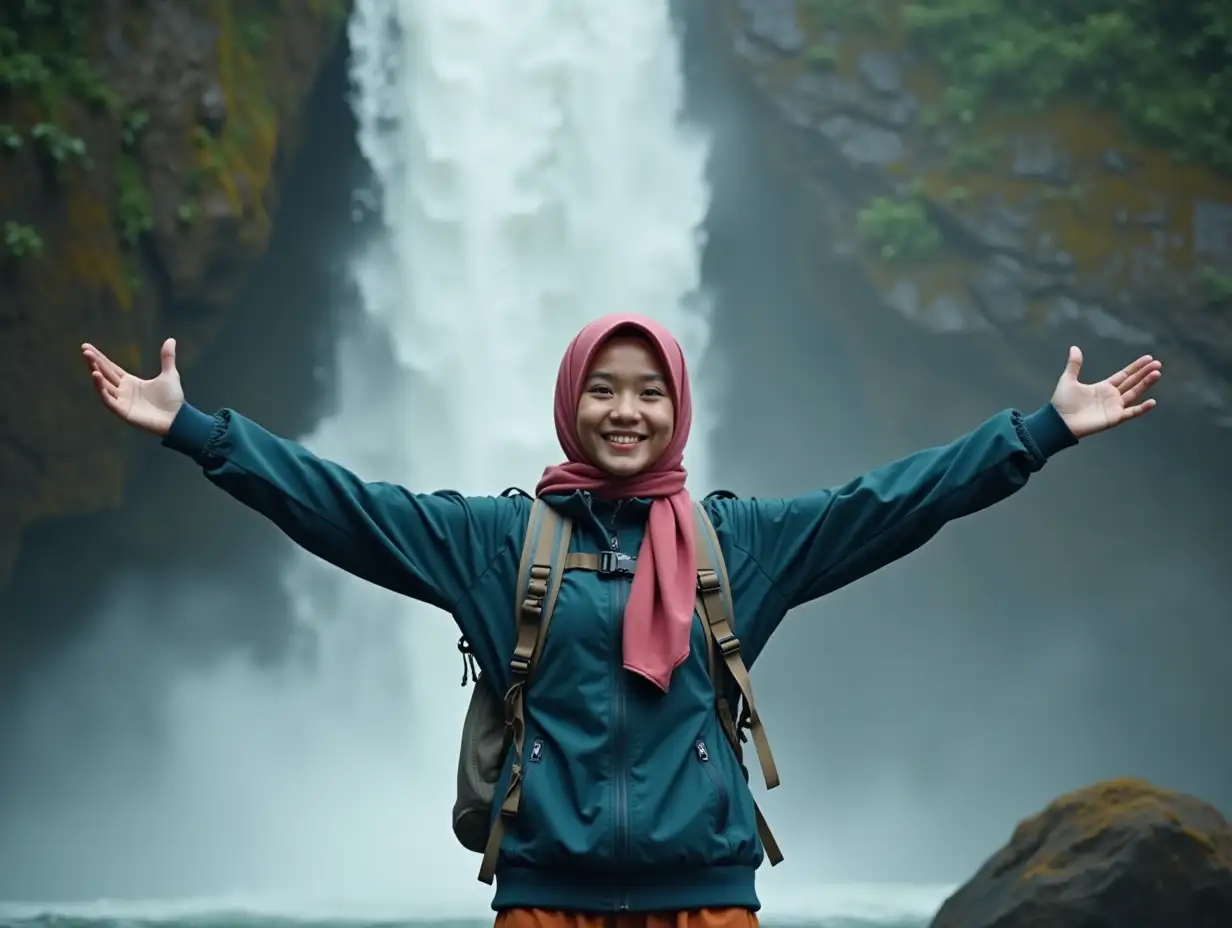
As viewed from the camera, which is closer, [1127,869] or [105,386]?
[105,386]

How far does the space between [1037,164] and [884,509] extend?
10.8 meters

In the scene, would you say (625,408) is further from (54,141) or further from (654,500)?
(54,141)

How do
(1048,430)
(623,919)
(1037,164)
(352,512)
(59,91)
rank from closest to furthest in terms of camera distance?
(623,919) → (352,512) → (1048,430) → (59,91) → (1037,164)

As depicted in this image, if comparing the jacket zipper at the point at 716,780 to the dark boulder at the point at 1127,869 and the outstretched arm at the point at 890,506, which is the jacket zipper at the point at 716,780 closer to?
the outstretched arm at the point at 890,506

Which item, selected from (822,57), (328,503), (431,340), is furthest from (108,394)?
(822,57)

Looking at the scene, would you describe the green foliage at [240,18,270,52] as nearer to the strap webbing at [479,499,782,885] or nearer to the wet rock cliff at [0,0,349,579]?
the wet rock cliff at [0,0,349,579]

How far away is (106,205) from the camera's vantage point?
10.0 metres

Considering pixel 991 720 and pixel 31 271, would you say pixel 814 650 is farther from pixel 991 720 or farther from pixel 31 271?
pixel 31 271

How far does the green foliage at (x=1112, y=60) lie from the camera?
39.7 ft

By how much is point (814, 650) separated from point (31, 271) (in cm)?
768

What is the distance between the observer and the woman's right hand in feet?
7.98

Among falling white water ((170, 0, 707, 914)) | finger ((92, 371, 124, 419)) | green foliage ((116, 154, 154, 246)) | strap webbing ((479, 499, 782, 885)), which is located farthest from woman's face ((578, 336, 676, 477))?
falling white water ((170, 0, 707, 914))

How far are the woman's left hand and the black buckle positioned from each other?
2.43 ft

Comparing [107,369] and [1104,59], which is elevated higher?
[1104,59]
